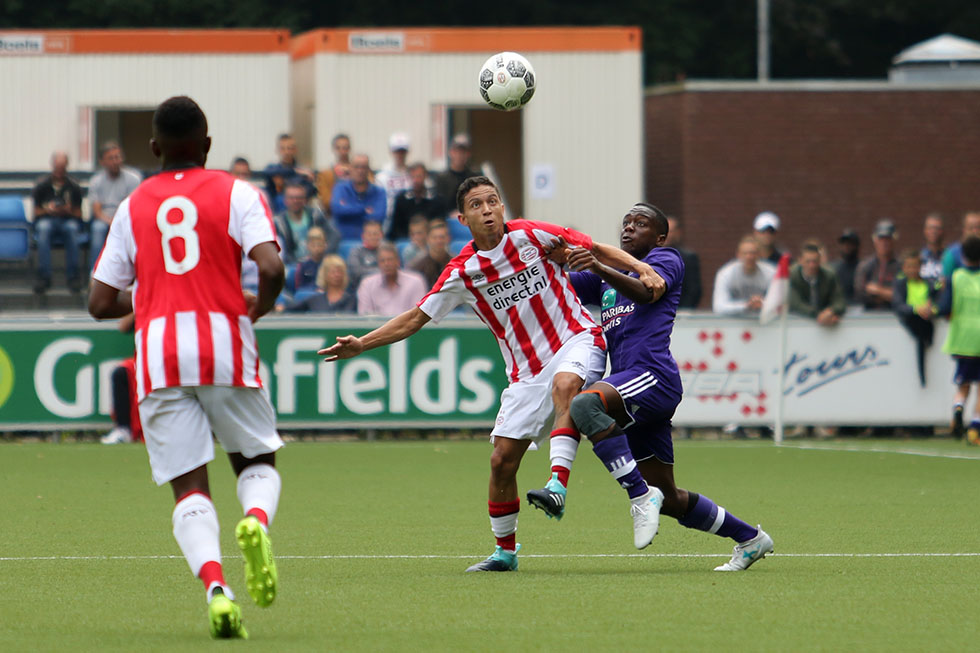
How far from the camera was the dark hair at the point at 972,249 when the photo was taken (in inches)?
715

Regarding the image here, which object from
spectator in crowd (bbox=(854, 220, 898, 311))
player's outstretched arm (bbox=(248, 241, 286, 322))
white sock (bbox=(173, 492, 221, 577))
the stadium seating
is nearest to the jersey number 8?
player's outstretched arm (bbox=(248, 241, 286, 322))

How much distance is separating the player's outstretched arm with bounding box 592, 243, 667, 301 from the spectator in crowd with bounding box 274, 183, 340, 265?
36.6ft

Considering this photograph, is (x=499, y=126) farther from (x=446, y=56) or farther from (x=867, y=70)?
(x=867, y=70)

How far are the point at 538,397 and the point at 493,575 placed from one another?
927 millimetres

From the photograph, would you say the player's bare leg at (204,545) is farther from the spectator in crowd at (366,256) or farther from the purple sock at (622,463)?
the spectator in crowd at (366,256)

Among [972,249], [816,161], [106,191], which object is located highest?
[816,161]

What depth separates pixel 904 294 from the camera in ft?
61.4

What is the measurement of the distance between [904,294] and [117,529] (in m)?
10.5

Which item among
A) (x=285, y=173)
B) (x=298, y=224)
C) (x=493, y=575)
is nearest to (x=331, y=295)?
(x=298, y=224)

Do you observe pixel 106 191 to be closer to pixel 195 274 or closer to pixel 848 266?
pixel 848 266

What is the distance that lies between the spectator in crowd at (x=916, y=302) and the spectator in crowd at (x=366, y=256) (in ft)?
18.3

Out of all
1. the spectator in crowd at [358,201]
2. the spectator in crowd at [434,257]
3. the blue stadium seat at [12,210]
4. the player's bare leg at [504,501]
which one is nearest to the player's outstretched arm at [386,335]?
the player's bare leg at [504,501]

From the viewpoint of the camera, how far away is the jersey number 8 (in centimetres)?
665

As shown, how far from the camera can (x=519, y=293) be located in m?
8.88
